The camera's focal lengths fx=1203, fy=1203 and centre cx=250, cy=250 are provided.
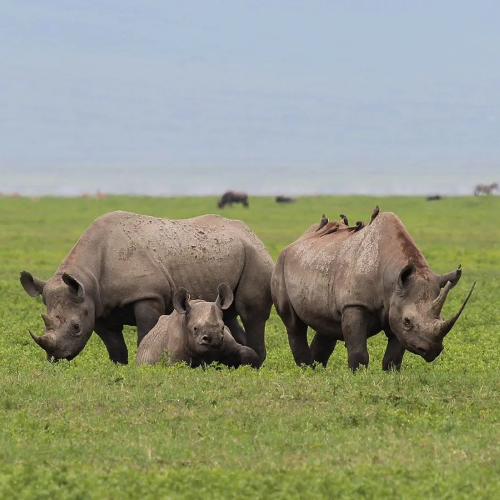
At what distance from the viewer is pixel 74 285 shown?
1598 centimetres

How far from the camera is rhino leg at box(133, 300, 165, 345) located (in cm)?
1659

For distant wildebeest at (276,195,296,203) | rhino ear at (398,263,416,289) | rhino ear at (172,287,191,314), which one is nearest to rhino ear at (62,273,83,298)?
rhino ear at (172,287,191,314)

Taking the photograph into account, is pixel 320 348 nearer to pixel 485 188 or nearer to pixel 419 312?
pixel 419 312

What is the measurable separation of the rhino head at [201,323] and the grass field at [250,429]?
2.41 feet

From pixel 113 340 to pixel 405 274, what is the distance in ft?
16.8

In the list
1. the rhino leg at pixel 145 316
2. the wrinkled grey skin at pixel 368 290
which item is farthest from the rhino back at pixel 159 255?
the wrinkled grey skin at pixel 368 290

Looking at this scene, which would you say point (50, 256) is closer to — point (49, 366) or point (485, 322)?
point (485, 322)

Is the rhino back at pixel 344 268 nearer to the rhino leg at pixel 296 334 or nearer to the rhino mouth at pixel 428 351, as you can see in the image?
the rhino leg at pixel 296 334

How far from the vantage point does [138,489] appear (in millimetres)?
8688

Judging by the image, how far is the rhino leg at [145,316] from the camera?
16.6 meters

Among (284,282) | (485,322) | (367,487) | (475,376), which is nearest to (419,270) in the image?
(475,376)

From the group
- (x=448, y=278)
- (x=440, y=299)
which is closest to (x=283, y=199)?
(x=448, y=278)

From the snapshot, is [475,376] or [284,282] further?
[284,282]

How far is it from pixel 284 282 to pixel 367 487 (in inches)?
305
